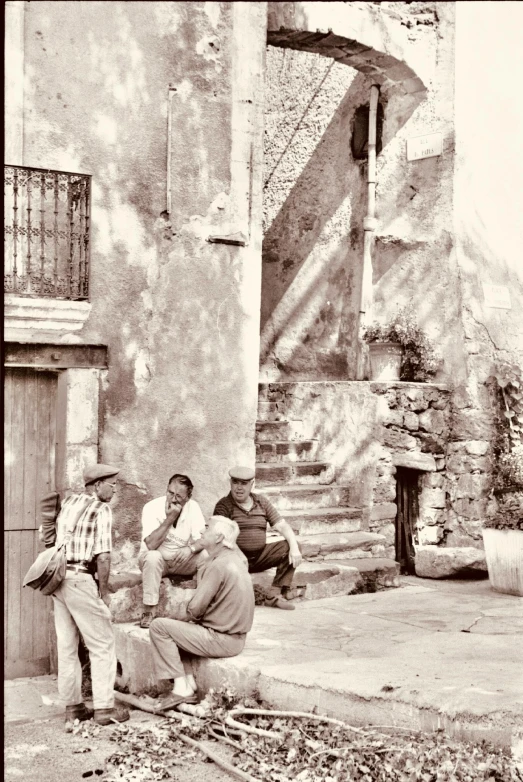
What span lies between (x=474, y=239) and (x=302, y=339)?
107 inches

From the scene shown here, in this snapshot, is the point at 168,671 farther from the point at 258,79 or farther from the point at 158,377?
the point at 258,79

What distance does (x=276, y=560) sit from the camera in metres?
8.29

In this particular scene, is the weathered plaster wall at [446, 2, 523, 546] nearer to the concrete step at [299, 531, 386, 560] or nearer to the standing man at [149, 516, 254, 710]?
the concrete step at [299, 531, 386, 560]

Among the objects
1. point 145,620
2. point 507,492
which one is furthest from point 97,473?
point 507,492

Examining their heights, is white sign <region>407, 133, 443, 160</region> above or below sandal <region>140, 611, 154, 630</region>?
above

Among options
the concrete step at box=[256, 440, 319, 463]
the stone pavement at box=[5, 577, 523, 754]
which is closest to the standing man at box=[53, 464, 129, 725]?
the stone pavement at box=[5, 577, 523, 754]

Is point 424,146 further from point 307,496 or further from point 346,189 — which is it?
point 307,496

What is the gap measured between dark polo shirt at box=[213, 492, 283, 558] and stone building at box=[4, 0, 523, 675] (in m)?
0.68

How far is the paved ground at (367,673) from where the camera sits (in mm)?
5496

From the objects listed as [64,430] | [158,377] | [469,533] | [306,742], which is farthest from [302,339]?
[306,742]

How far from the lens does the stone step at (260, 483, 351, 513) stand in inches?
386

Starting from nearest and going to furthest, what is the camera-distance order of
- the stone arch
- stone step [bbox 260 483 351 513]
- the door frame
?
1. the door frame
2. stone step [bbox 260 483 351 513]
3. the stone arch

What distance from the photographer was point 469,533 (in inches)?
407

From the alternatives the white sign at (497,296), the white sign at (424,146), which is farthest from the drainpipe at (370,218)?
the white sign at (497,296)
